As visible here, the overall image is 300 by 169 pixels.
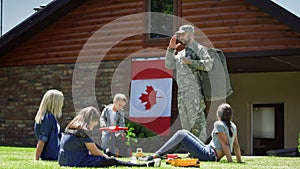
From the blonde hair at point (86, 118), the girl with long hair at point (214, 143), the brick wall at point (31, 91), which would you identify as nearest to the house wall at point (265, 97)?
the brick wall at point (31, 91)

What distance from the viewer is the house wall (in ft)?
63.5

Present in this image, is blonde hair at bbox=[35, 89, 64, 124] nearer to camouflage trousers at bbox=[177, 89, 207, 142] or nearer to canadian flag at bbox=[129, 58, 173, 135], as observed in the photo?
camouflage trousers at bbox=[177, 89, 207, 142]

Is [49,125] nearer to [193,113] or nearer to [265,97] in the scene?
[193,113]

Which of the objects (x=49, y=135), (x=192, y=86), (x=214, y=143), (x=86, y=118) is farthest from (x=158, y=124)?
(x=86, y=118)

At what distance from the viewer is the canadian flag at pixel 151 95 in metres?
15.3

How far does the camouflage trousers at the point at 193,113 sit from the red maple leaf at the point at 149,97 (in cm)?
595

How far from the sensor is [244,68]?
1873cm

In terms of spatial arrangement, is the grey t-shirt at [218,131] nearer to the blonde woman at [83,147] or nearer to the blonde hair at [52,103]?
the blonde woman at [83,147]

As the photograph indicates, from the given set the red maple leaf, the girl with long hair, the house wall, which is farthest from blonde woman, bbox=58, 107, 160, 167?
the house wall

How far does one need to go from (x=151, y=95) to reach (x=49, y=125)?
7252 mm

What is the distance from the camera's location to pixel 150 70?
52.0ft

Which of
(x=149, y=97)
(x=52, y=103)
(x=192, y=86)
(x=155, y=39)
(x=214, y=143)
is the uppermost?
(x=155, y=39)

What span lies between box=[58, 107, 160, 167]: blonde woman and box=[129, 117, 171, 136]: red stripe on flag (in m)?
7.83

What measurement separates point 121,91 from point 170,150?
7915 mm
